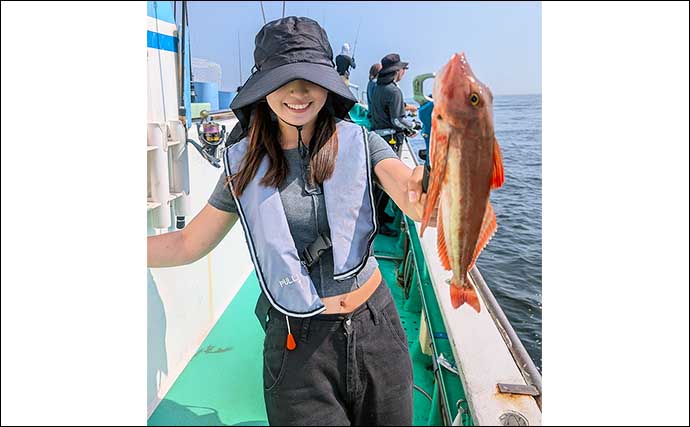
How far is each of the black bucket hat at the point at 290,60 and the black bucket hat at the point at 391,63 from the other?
128mm

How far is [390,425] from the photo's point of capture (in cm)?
161

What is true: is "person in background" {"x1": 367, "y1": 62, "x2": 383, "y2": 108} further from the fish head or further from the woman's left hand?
the fish head

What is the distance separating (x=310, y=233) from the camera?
4.73 ft

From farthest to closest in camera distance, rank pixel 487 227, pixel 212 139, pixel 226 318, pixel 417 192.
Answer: pixel 226 318, pixel 212 139, pixel 417 192, pixel 487 227

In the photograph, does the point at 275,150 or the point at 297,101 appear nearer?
the point at 297,101

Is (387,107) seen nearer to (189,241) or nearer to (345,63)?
(345,63)

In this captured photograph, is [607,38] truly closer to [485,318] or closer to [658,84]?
[658,84]

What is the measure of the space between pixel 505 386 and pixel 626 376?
1.03 feet

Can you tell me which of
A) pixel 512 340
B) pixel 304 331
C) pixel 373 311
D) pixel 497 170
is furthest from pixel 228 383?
pixel 497 170

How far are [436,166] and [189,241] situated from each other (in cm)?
95

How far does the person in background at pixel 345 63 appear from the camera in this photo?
1388 mm

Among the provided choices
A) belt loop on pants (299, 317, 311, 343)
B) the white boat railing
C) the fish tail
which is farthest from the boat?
the fish tail

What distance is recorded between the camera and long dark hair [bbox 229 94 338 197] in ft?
4.58

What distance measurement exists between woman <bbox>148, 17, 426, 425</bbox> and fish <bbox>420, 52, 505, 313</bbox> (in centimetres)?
22
